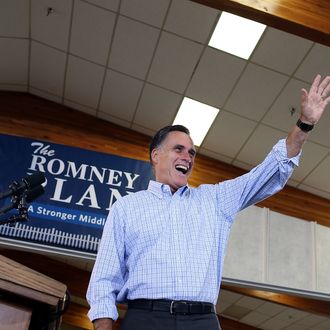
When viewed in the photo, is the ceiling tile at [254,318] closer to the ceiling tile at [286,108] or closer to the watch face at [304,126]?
the ceiling tile at [286,108]

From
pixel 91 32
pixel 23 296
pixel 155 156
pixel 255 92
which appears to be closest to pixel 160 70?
pixel 91 32

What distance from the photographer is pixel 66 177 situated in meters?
5.95

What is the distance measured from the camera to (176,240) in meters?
1.59

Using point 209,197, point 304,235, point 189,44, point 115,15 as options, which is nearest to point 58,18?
point 115,15

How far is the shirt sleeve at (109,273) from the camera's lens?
148cm

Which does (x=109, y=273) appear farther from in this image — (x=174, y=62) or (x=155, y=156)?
(x=174, y=62)

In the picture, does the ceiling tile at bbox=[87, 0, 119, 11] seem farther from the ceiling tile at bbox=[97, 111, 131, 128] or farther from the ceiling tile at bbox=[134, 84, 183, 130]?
the ceiling tile at bbox=[97, 111, 131, 128]

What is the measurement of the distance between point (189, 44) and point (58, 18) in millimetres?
1710

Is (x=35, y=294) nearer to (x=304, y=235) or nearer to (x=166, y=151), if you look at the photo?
(x=166, y=151)

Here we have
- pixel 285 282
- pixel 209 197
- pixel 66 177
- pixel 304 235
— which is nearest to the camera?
pixel 209 197

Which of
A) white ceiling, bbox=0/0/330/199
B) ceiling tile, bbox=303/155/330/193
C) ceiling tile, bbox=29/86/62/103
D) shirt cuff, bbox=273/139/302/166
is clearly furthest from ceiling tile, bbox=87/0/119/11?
shirt cuff, bbox=273/139/302/166

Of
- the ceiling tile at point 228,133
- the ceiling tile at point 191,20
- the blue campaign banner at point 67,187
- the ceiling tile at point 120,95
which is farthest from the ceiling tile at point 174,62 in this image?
the blue campaign banner at point 67,187

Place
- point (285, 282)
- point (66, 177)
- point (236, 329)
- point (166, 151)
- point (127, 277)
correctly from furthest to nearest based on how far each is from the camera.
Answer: point (236, 329)
point (285, 282)
point (66, 177)
point (166, 151)
point (127, 277)

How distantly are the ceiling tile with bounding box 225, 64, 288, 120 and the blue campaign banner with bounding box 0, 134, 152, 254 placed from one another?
145cm
